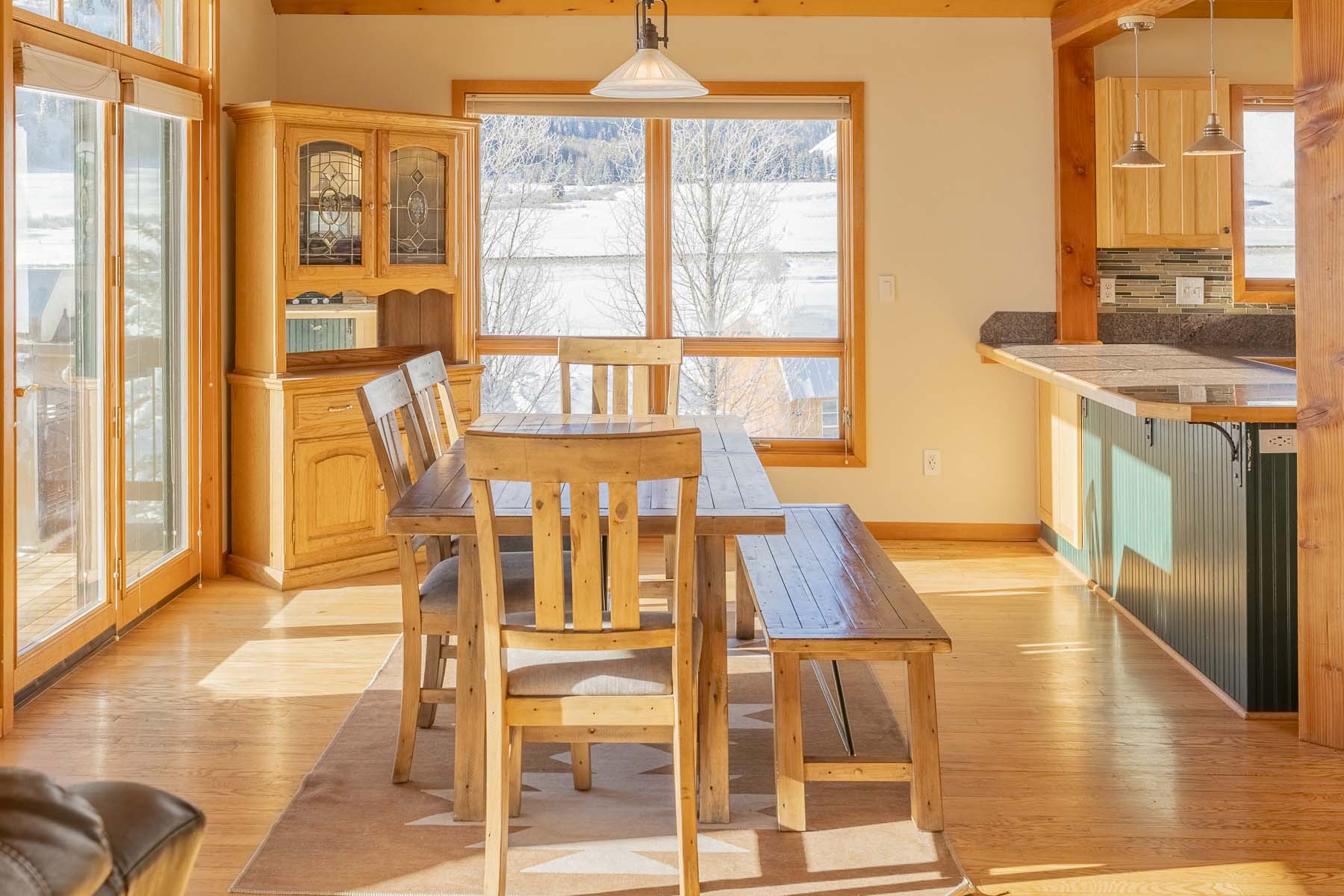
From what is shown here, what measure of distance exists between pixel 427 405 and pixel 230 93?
2.23 meters

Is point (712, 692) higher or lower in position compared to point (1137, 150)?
lower

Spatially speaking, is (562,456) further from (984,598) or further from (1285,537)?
(984,598)

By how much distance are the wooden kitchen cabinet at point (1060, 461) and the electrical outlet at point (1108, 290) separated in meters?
0.45

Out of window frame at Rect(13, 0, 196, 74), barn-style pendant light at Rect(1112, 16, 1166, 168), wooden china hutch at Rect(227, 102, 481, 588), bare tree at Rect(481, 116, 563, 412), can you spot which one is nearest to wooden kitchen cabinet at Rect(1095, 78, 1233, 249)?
barn-style pendant light at Rect(1112, 16, 1166, 168)

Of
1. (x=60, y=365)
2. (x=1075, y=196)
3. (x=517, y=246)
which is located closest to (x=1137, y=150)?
(x=1075, y=196)

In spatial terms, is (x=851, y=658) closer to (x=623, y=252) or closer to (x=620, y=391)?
(x=620, y=391)

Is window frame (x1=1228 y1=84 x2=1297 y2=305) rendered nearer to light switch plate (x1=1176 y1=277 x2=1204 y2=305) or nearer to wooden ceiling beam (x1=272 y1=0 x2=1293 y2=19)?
light switch plate (x1=1176 y1=277 x2=1204 y2=305)

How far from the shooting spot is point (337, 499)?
517cm

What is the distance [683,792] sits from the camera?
251cm

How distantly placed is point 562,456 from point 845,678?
190 centimetres

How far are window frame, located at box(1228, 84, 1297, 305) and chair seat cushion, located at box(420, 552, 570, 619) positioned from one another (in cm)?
377

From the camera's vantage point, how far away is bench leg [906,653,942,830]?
2.84m

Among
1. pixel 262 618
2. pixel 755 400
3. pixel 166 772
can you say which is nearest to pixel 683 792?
pixel 166 772

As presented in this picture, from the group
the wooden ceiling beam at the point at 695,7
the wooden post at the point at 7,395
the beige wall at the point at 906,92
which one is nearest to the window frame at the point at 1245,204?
the beige wall at the point at 906,92
